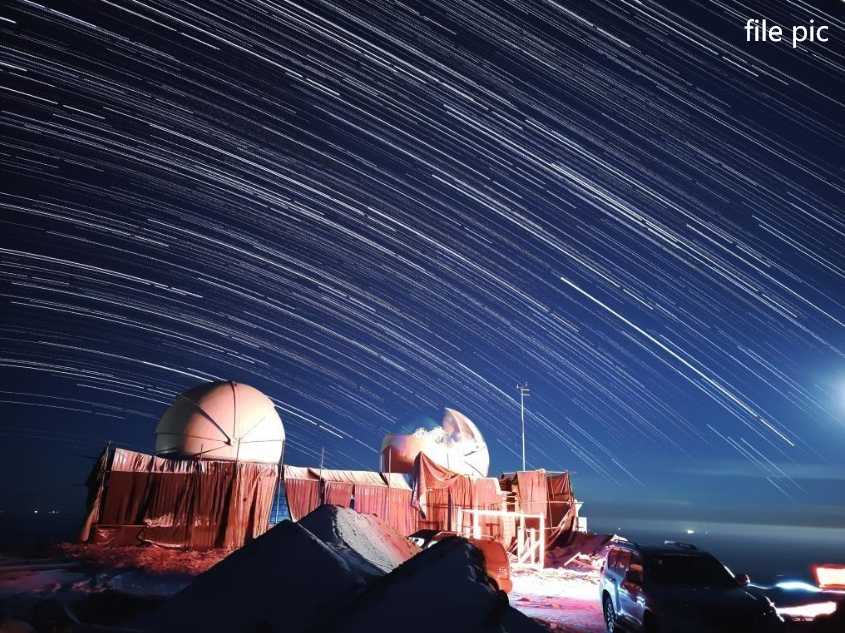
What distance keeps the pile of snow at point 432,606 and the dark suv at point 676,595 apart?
3.10 meters

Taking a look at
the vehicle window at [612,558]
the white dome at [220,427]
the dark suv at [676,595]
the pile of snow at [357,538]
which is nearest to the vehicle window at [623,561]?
the dark suv at [676,595]

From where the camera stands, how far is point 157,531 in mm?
18641

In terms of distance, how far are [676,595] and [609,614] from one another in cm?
255

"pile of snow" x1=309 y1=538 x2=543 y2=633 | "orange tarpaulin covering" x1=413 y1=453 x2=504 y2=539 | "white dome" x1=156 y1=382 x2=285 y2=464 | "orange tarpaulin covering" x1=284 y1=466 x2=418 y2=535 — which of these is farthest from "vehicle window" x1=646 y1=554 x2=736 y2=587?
"white dome" x1=156 y1=382 x2=285 y2=464

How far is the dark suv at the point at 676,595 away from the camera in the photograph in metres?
7.55

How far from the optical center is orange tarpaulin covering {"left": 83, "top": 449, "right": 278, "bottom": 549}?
18484 mm

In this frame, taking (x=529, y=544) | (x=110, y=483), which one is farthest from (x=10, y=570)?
(x=529, y=544)

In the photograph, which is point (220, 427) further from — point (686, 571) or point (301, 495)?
point (686, 571)

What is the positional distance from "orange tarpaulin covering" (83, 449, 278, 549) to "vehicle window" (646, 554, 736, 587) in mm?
15232

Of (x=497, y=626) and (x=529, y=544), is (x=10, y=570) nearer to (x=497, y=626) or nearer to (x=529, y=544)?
(x=497, y=626)

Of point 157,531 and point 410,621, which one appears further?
point 157,531

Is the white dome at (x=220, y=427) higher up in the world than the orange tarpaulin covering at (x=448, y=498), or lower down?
higher up

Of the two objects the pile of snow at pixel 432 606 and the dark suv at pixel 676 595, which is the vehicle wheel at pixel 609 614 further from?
the pile of snow at pixel 432 606

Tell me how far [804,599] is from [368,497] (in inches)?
600
